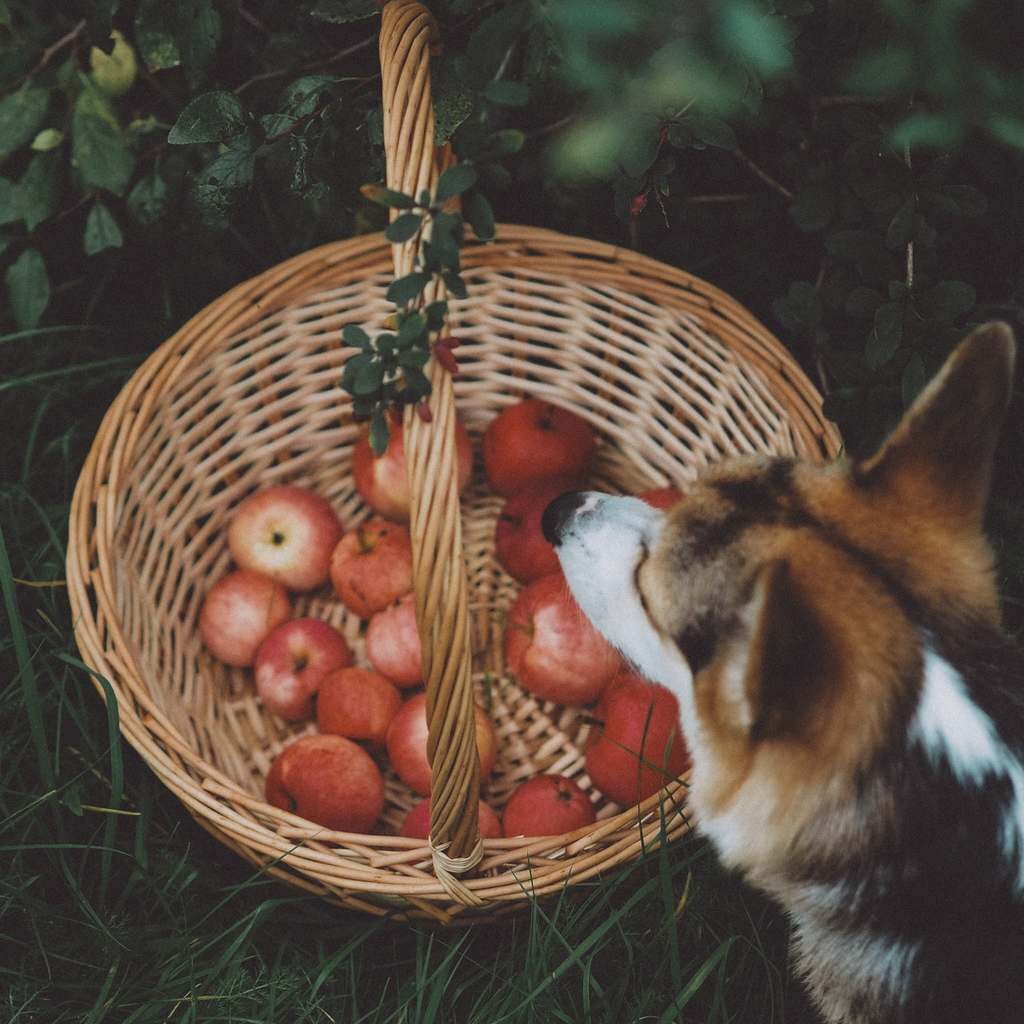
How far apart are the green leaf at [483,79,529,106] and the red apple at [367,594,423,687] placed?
1111 mm

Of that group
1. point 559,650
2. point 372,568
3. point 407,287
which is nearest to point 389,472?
point 372,568

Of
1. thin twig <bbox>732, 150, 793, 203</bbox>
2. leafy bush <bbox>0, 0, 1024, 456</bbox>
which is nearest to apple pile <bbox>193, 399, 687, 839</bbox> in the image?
leafy bush <bbox>0, 0, 1024, 456</bbox>

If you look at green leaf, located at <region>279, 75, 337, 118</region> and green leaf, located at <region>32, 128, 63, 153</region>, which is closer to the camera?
green leaf, located at <region>279, 75, 337, 118</region>

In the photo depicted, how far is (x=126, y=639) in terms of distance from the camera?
1716mm

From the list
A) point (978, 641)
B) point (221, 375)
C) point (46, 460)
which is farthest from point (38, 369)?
point (978, 641)

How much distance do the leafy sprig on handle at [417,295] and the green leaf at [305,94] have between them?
0.36m

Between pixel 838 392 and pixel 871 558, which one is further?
pixel 838 392

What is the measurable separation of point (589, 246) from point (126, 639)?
1.17 m

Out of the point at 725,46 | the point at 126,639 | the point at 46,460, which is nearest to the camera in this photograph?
the point at 725,46

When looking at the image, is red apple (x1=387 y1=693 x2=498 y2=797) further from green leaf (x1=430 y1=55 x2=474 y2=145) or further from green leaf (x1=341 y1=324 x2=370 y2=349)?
green leaf (x1=430 y1=55 x2=474 y2=145)

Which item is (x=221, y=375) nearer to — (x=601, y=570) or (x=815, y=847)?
(x=601, y=570)

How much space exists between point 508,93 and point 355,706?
1.20 meters

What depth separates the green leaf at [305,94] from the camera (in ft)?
5.29

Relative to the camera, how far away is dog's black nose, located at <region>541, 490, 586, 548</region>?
162 cm
